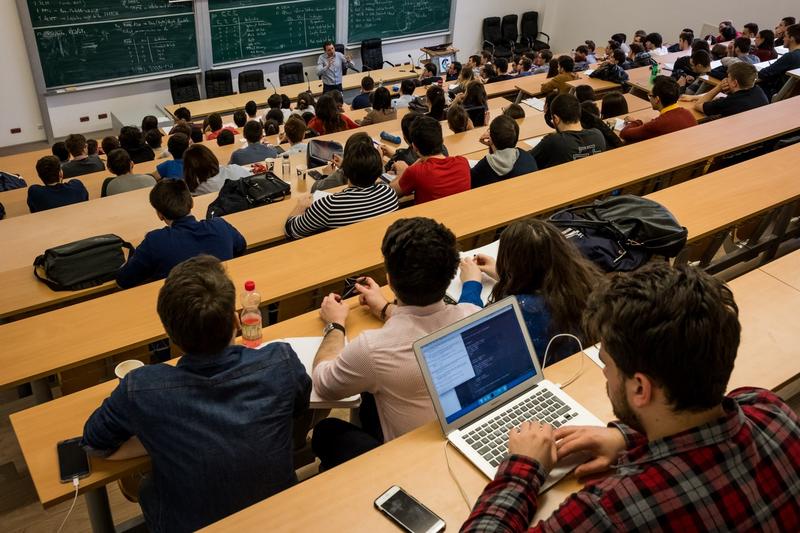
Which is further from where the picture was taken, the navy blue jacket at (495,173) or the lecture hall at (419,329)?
the navy blue jacket at (495,173)

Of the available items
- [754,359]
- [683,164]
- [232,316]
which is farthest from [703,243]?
[232,316]

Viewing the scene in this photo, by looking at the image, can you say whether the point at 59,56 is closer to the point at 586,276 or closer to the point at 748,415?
the point at 586,276

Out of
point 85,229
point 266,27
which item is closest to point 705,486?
point 85,229

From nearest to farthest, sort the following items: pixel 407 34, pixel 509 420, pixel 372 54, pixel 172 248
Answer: pixel 509 420 → pixel 172 248 → pixel 372 54 → pixel 407 34

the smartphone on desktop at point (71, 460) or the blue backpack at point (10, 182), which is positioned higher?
the smartphone on desktop at point (71, 460)

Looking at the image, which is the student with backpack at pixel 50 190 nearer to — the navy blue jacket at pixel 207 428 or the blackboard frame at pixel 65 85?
the navy blue jacket at pixel 207 428

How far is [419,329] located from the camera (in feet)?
6.89

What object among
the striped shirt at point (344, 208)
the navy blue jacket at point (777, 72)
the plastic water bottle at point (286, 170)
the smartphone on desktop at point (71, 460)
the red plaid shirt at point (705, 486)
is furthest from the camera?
the navy blue jacket at point (777, 72)

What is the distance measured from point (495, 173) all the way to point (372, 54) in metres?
7.54

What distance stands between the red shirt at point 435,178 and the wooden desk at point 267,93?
5397 mm

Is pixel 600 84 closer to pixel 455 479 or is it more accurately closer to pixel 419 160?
pixel 419 160

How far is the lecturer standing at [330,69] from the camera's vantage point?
9.89 metres

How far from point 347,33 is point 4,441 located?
9.09m

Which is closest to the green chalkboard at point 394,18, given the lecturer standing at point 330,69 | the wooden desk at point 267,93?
the wooden desk at point 267,93
